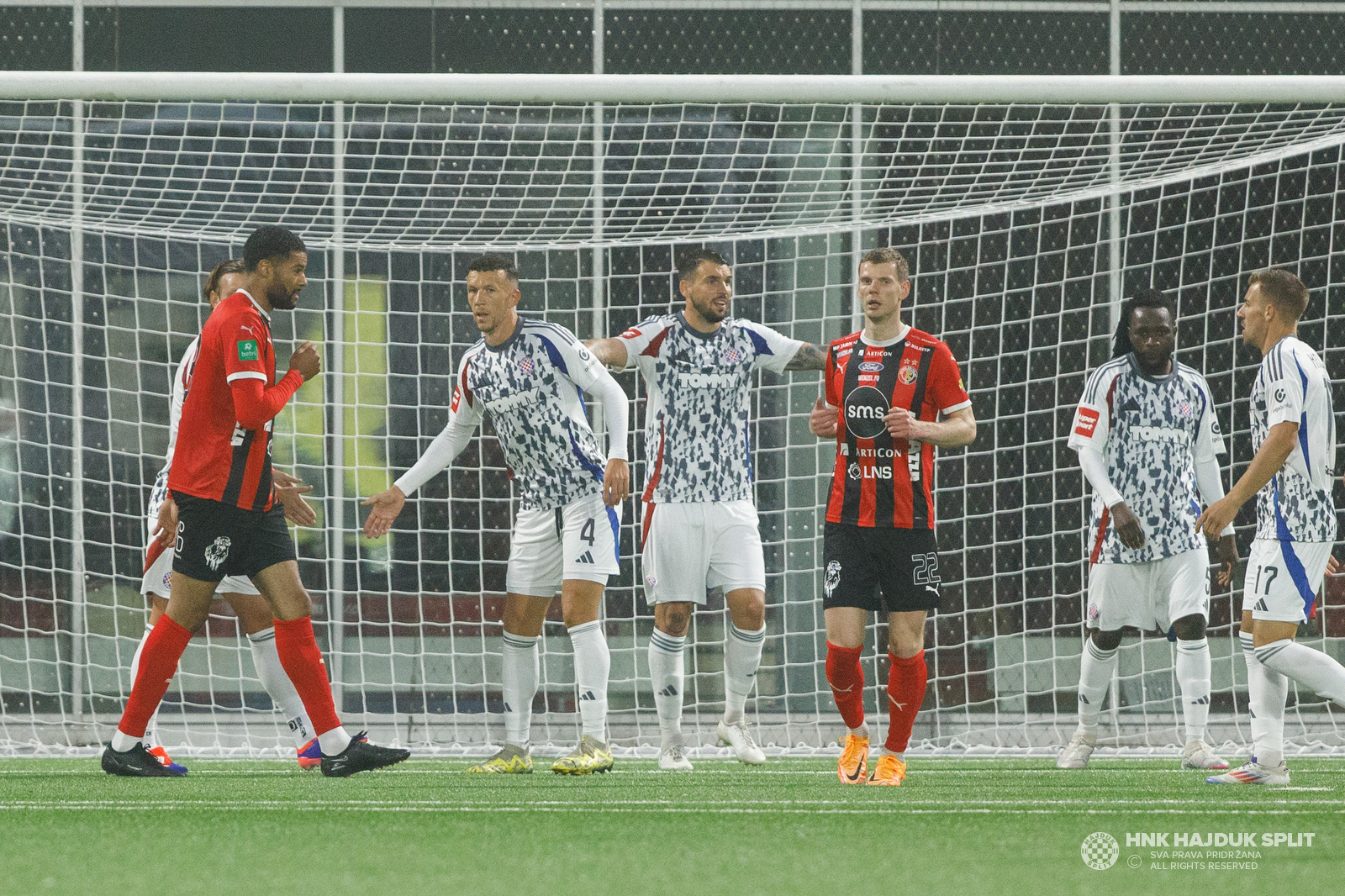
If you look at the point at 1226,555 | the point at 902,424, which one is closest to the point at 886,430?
the point at 902,424

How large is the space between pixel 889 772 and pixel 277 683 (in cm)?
256

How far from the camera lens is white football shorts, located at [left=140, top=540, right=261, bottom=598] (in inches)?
241

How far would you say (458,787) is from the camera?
528 centimetres

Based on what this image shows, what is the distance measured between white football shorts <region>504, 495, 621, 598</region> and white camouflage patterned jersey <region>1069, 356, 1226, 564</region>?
2.00 metres

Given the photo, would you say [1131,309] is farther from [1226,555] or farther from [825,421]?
Result: [825,421]

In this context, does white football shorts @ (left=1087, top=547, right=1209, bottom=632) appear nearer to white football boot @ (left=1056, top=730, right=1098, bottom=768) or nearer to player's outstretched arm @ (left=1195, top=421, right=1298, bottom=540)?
white football boot @ (left=1056, top=730, right=1098, bottom=768)

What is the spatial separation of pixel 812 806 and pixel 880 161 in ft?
12.4

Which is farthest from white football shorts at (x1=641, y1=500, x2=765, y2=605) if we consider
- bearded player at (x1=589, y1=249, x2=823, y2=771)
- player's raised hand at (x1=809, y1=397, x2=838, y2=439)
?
player's raised hand at (x1=809, y1=397, x2=838, y2=439)

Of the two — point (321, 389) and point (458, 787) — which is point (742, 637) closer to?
point (458, 787)

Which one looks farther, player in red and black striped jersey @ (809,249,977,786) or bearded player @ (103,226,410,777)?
player in red and black striped jersey @ (809,249,977,786)

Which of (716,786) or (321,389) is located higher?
(321,389)

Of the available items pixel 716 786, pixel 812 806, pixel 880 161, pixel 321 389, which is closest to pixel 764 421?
pixel 880 161

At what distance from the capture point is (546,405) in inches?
236

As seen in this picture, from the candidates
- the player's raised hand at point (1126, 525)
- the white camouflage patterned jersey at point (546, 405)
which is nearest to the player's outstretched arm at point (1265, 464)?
the player's raised hand at point (1126, 525)
